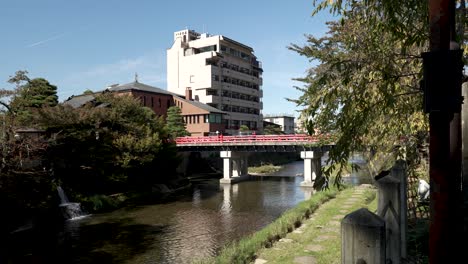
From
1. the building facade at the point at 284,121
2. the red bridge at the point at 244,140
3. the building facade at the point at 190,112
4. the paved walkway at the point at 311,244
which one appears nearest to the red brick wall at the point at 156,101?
the building facade at the point at 190,112

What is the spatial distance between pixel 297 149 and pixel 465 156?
3616 centimetres

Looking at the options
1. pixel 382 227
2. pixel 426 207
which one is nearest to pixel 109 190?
pixel 426 207

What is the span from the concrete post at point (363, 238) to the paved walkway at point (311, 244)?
740 centimetres

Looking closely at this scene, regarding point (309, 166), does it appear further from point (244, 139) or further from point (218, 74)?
point (218, 74)

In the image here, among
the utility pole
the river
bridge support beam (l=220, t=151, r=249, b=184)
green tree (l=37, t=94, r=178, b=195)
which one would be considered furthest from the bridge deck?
the utility pole

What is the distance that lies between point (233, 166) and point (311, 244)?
3614 centimetres

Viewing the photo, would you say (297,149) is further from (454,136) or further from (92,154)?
(454,136)

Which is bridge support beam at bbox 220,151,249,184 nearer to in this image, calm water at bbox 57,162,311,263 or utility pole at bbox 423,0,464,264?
calm water at bbox 57,162,311,263

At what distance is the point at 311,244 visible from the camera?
11875 millimetres

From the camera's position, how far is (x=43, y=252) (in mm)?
17484

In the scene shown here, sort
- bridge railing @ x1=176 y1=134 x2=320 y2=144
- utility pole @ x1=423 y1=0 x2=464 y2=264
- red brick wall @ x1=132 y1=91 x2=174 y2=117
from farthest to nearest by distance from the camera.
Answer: red brick wall @ x1=132 y1=91 x2=174 y2=117
bridge railing @ x1=176 y1=134 x2=320 y2=144
utility pole @ x1=423 y1=0 x2=464 y2=264

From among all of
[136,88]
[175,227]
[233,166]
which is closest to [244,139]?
[233,166]

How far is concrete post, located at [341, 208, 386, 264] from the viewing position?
99.0 inches

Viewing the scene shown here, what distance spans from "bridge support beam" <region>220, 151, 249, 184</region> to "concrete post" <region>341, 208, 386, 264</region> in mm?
41010
